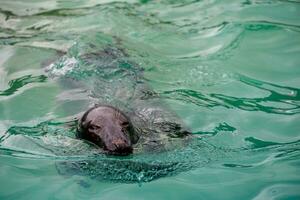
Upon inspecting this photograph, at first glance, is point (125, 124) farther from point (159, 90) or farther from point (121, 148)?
point (159, 90)

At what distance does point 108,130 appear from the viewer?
5492 millimetres

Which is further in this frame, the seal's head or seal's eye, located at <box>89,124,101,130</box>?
seal's eye, located at <box>89,124,101,130</box>

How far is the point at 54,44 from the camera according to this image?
29.5ft

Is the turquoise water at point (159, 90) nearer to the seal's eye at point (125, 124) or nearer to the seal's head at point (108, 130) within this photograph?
the seal's head at point (108, 130)

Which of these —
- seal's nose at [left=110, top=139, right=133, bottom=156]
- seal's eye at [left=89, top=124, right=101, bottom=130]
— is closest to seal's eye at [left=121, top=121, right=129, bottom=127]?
seal's eye at [left=89, top=124, right=101, bottom=130]

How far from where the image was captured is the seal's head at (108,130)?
5.21 m

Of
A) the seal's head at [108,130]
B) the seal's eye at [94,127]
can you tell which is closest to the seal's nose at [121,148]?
the seal's head at [108,130]

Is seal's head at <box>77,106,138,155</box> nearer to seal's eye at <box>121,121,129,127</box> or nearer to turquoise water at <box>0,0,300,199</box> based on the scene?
seal's eye at <box>121,121,129,127</box>

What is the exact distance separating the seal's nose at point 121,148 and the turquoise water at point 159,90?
0.08 metres

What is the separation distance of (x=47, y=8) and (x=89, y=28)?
1664 mm

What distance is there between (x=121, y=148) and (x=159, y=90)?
2376 millimetres

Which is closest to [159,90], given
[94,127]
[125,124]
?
[125,124]

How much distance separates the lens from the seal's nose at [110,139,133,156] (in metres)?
5.13

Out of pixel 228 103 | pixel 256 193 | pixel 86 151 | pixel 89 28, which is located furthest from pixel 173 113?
pixel 89 28
